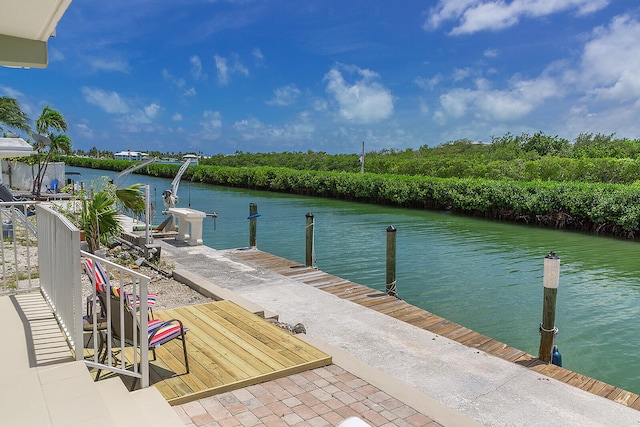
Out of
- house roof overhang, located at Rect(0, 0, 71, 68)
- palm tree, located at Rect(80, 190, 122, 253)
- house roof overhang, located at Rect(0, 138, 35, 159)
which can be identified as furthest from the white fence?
house roof overhang, located at Rect(0, 138, 35, 159)

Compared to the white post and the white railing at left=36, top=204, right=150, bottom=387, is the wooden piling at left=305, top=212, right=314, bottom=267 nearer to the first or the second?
the white post

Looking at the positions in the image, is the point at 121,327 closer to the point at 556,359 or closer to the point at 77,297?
the point at 77,297

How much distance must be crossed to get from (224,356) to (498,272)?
32.8ft

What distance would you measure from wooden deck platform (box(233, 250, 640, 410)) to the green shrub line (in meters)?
16.7

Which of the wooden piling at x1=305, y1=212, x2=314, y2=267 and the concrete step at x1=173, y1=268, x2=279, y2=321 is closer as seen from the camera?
the concrete step at x1=173, y1=268, x2=279, y2=321

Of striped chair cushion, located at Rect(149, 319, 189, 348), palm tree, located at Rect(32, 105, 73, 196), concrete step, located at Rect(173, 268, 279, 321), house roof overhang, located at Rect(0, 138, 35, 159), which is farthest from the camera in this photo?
palm tree, located at Rect(32, 105, 73, 196)

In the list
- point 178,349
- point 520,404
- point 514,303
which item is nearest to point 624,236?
point 514,303

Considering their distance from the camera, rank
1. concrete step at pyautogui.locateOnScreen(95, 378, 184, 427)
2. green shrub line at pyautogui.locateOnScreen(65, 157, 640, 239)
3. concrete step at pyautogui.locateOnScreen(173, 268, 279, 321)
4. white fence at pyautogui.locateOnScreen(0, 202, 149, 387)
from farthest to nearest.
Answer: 1. green shrub line at pyautogui.locateOnScreen(65, 157, 640, 239)
2. concrete step at pyautogui.locateOnScreen(173, 268, 279, 321)
3. white fence at pyautogui.locateOnScreen(0, 202, 149, 387)
4. concrete step at pyautogui.locateOnScreen(95, 378, 184, 427)

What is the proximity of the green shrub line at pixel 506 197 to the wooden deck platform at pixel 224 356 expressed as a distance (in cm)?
2009

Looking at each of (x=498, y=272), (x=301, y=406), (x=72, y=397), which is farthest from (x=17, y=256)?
(x=498, y=272)

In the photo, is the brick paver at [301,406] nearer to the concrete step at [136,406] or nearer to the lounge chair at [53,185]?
the concrete step at [136,406]

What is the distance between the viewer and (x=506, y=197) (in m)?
26.0

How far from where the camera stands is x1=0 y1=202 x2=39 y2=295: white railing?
533 centimetres

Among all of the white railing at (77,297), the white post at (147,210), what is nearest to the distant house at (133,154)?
the white post at (147,210)
